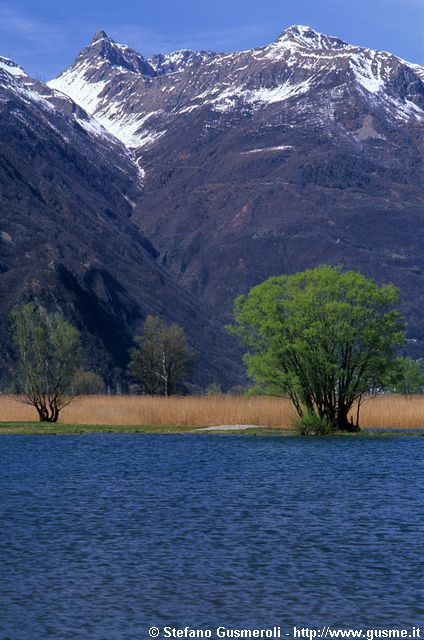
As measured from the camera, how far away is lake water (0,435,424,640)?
20.4 m

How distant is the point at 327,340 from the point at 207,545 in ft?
126

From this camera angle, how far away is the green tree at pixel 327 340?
65.1m

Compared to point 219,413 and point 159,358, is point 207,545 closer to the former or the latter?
point 219,413

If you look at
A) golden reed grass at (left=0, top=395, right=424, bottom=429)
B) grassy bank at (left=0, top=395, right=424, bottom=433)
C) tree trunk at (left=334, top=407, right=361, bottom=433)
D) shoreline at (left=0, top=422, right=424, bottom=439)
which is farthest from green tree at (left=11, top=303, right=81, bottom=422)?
tree trunk at (left=334, top=407, right=361, bottom=433)

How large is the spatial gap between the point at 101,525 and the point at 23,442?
110ft

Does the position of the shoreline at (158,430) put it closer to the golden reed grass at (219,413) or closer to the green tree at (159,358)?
the golden reed grass at (219,413)

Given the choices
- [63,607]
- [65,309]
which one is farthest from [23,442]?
[65,309]

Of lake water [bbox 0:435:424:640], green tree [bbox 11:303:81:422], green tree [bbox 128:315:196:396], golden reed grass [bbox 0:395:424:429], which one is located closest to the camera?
lake water [bbox 0:435:424:640]

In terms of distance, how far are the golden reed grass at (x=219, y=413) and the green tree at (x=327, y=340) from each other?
19.7 feet

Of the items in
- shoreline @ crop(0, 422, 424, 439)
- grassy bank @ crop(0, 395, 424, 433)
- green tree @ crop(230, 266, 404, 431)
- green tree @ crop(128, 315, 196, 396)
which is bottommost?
shoreline @ crop(0, 422, 424, 439)

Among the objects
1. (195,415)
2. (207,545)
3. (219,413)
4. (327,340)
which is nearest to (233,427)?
(219,413)

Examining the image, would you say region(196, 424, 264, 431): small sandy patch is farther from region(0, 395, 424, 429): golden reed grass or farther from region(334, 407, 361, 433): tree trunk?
region(334, 407, 361, 433): tree trunk

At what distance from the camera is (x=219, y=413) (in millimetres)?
75875

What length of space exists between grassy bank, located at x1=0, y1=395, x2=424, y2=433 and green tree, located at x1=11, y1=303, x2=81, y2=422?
206cm
